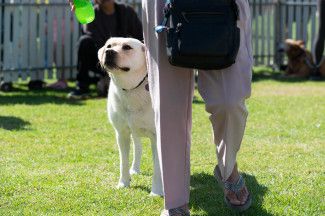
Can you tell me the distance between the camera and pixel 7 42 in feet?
35.1

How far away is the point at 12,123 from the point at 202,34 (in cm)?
453

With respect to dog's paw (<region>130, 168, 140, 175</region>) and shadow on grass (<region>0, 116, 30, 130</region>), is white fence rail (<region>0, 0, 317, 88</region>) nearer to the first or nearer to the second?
shadow on grass (<region>0, 116, 30, 130</region>)

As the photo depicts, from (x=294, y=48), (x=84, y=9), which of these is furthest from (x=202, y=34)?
(x=294, y=48)

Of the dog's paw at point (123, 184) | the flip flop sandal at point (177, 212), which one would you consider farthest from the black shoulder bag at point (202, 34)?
the dog's paw at point (123, 184)

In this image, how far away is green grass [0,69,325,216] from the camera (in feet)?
15.1

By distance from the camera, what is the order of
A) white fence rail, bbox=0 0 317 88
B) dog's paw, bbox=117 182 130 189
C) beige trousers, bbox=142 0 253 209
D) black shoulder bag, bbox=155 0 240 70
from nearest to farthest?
black shoulder bag, bbox=155 0 240 70 < beige trousers, bbox=142 0 253 209 < dog's paw, bbox=117 182 130 189 < white fence rail, bbox=0 0 317 88

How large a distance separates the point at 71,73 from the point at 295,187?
6.92m

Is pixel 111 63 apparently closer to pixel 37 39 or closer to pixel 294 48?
pixel 37 39

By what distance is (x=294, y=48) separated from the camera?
12258mm

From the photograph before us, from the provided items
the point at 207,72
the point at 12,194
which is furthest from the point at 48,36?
the point at 207,72

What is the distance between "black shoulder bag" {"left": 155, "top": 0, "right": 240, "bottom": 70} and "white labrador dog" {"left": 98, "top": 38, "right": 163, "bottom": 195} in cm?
108

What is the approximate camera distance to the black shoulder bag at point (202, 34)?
12.2 ft

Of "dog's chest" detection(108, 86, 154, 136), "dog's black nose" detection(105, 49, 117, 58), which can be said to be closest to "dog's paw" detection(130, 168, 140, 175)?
"dog's chest" detection(108, 86, 154, 136)

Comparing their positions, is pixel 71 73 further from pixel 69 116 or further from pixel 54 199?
pixel 54 199
